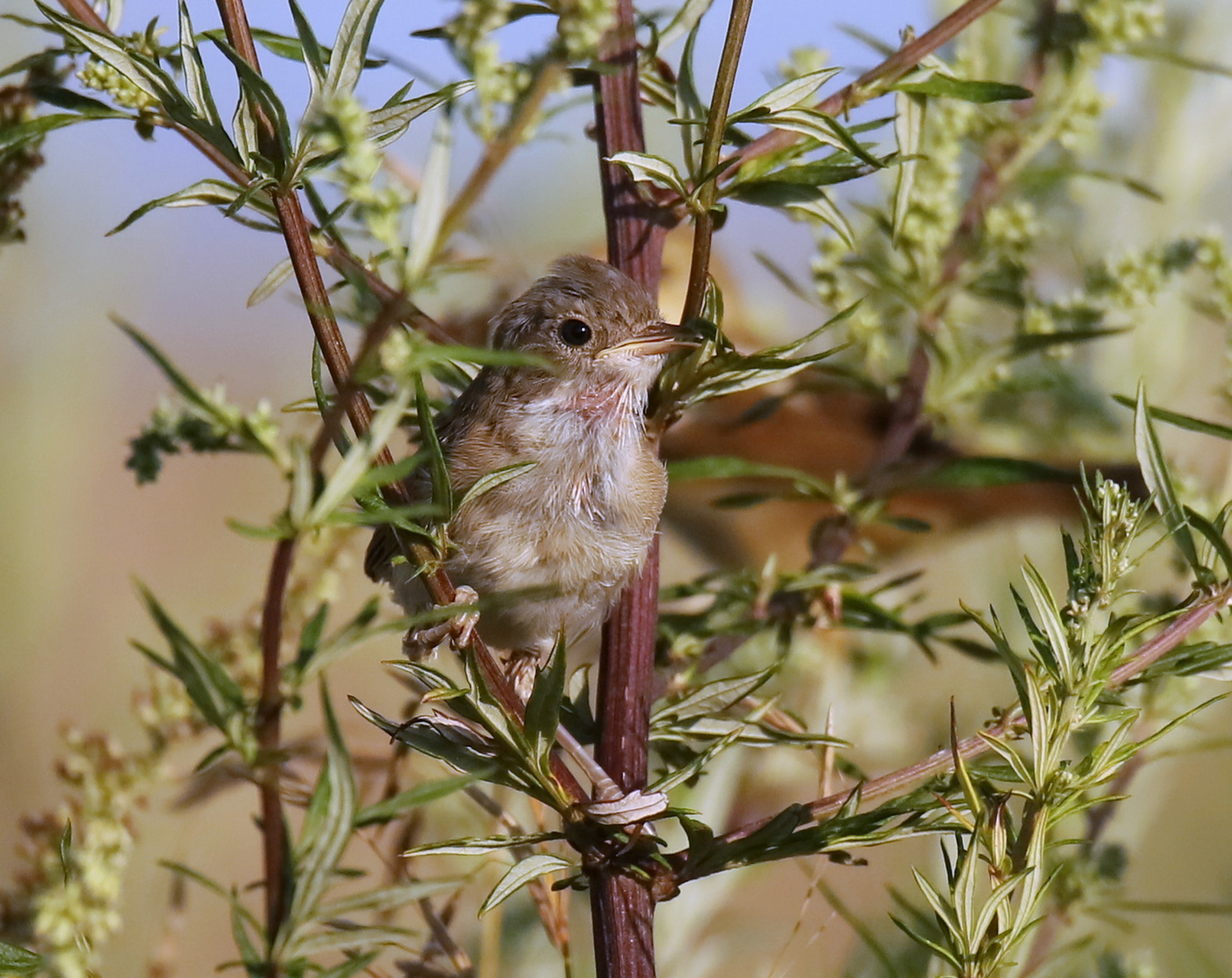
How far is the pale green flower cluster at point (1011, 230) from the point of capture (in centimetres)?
159

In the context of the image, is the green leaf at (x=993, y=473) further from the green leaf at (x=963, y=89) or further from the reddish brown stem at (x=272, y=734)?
the reddish brown stem at (x=272, y=734)

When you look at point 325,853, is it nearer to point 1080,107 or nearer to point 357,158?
point 357,158

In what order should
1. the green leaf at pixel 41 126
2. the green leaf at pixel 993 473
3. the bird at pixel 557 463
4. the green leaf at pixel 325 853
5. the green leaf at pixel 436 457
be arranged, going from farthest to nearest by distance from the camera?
the bird at pixel 557 463 → the green leaf at pixel 993 473 → the green leaf at pixel 41 126 → the green leaf at pixel 436 457 → the green leaf at pixel 325 853

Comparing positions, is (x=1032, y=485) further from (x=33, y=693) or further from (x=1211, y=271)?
(x=33, y=693)

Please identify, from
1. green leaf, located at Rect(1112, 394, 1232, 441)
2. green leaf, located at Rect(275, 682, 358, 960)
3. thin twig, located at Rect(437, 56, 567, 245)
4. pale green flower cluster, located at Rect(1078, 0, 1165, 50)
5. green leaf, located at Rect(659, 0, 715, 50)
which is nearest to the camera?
thin twig, located at Rect(437, 56, 567, 245)

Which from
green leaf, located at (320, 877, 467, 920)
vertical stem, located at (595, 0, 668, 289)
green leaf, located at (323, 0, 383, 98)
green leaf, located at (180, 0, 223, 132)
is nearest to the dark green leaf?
green leaf, located at (180, 0, 223, 132)

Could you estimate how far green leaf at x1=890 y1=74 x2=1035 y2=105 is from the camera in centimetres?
115

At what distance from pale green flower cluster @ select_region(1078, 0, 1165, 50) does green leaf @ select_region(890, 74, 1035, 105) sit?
1.48 ft

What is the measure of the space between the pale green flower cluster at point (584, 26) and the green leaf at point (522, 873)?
597 millimetres

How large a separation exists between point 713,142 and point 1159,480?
48cm

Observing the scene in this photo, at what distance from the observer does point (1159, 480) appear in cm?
108

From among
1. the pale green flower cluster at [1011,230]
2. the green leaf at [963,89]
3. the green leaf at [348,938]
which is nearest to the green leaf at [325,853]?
the green leaf at [348,938]

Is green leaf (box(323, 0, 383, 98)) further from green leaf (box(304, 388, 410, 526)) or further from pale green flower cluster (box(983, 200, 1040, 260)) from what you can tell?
pale green flower cluster (box(983, 200, 1040, 260))

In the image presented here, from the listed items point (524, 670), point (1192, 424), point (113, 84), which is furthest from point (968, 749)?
point (524, 670)
